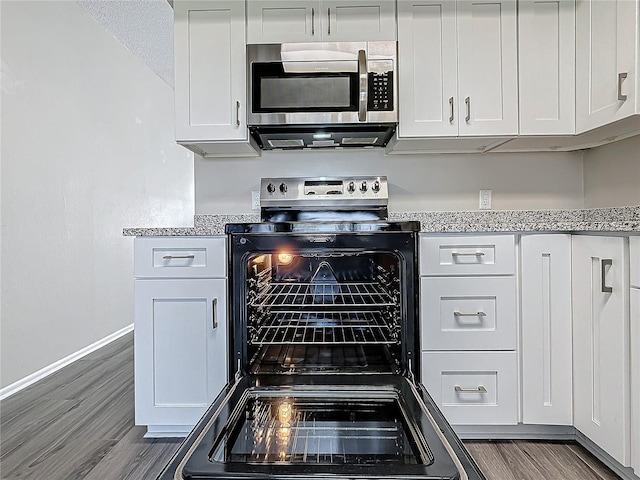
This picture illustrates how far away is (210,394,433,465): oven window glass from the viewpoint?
934 mm

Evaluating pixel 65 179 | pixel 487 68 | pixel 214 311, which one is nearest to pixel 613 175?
pixel 487 68

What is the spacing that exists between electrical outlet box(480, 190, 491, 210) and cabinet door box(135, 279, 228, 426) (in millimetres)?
1486

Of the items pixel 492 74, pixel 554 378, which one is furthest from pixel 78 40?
pixel 554 378

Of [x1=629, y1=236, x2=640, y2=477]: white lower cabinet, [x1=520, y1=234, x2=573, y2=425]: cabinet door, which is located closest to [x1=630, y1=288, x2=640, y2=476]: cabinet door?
[x1=629, y1=236, x2=640, y2=477]: white lower cabinet

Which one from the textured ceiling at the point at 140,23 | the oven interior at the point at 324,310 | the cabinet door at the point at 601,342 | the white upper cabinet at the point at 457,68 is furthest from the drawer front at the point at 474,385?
the textured ceiling at the point at 140,23

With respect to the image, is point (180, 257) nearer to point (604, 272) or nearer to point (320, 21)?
point (320, 21)

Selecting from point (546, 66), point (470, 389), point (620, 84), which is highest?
point (546, 66)

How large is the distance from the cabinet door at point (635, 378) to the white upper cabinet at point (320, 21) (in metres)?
1.53

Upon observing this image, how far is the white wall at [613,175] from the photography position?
213 centimetres

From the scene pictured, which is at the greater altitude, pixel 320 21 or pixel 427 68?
pixel 320 21

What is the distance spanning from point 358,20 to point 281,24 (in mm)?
369

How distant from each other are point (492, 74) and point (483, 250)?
89 centimetres

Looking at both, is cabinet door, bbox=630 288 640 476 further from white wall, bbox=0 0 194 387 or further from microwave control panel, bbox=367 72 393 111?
white wall, bbox=0 0 194 387

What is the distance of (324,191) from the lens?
246 centimetres
